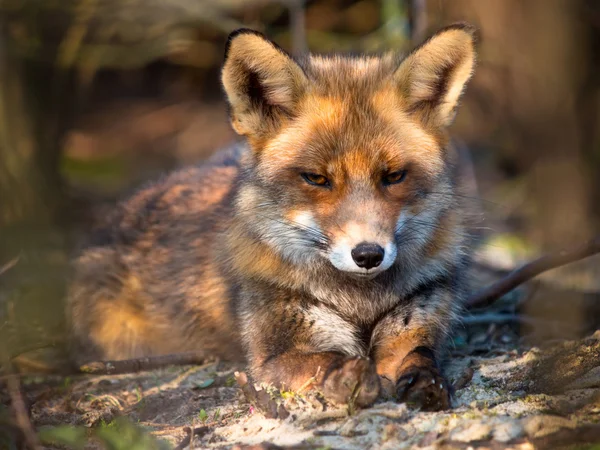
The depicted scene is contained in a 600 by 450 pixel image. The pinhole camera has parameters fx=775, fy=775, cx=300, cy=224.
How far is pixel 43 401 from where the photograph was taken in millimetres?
4340

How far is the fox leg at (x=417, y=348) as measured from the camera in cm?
348

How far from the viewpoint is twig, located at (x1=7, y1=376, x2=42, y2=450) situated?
303cm

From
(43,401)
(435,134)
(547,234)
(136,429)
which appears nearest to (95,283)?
(43,401)

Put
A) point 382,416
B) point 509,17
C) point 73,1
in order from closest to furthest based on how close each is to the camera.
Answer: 1. point 382,416
2. point 509,17
3. point 73,1

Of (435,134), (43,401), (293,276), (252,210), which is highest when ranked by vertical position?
(435,134)

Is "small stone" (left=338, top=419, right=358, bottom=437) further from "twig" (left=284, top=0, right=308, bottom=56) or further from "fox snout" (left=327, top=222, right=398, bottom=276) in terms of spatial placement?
"twig" (left=284, top=0, right=308, bottom=56)

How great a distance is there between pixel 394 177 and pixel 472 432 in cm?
140

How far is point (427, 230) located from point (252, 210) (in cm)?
95

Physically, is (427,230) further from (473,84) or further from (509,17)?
(473,84)

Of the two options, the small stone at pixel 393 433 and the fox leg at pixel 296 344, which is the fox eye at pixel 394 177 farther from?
the small stone at pixel 393 433

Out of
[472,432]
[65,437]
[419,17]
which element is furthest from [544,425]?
[419,17]

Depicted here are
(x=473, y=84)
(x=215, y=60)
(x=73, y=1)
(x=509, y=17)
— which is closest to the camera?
(x=509, y=17)

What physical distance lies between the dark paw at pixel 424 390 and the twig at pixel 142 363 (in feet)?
5.53

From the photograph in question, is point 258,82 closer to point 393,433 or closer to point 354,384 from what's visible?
point 354,384
